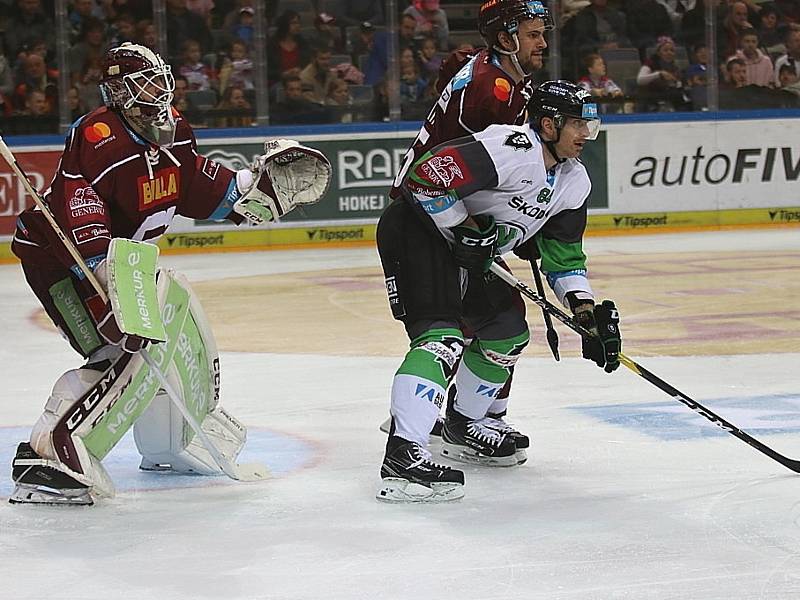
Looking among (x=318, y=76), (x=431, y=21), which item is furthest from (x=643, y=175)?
(x=318, y=76)

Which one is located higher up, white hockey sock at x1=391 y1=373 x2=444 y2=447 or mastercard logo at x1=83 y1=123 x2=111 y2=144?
mastercard logo at x1=83 y1=123 x2=111 y2=144

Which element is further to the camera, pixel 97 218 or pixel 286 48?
pixel 286 48

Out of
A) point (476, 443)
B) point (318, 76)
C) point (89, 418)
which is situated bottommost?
point (476, 443)

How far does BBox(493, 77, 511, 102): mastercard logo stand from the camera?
404 centimetres

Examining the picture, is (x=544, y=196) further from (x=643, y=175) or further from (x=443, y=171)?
(x=643, y=175)

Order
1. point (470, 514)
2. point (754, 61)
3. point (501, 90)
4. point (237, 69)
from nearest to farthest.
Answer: point (470, 514) < point (501, 90) < point (237, 69) < point (754, 61)

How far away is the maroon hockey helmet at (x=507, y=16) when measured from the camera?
4062 mm

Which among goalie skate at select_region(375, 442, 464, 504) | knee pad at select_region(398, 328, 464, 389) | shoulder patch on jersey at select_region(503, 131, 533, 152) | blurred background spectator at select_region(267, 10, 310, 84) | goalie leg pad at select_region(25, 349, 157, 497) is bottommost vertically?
goalie skate at select_region(375, 442, 464, 504)

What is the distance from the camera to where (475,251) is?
3.46 metres

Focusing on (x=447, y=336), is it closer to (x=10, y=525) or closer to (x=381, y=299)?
(x=10, y=525)

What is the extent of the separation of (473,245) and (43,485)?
116 cm

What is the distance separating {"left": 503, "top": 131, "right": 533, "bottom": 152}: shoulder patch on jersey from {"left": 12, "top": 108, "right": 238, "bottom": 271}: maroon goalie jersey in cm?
84

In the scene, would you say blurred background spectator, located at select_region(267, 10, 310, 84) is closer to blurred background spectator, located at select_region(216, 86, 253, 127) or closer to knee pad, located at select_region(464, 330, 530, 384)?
blurred background spectator, located at select_region(216, 86, 253, 127)

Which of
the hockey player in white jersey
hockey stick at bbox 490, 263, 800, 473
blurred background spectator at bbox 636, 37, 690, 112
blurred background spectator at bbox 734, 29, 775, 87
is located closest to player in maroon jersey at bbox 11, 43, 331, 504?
the hockey player in white jersey
